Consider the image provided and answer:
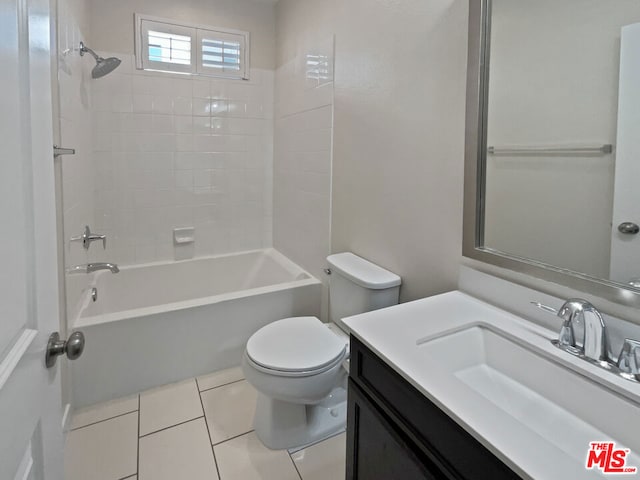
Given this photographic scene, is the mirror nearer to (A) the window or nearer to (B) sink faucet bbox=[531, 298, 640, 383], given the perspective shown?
(B) sink faucet bbox=[531, 298, 640, 383]

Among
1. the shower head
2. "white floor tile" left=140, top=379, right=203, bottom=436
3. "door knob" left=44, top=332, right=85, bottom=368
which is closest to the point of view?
"door knob" left=44, top=332, right=85, bottom=368

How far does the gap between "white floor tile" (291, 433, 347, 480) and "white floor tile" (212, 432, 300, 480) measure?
45mm

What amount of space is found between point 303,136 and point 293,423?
1.84 meters

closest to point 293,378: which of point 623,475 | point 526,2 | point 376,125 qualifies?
point 623,475

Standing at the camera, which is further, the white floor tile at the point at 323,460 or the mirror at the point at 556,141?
the white floor tile at the point at 323,460

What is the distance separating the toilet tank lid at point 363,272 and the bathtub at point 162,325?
21.6 inches

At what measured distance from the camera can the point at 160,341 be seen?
205cm

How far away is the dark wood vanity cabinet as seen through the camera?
71 cm

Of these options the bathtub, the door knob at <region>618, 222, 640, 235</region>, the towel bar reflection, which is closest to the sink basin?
the door knob at <region>618, 222, 640, 235</region>

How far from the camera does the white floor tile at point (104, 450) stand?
4.95 feet

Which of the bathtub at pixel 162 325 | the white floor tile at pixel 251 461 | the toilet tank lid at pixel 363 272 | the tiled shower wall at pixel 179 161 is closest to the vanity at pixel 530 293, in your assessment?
the toilet tank lid at pixel 363 272

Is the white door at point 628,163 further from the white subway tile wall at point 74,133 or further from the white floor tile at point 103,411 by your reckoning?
the white floor tile at point 103,411

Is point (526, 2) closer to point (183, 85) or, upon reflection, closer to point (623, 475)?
point (623, 475)

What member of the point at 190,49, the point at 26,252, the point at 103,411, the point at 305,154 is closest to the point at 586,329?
the point at 26,252
